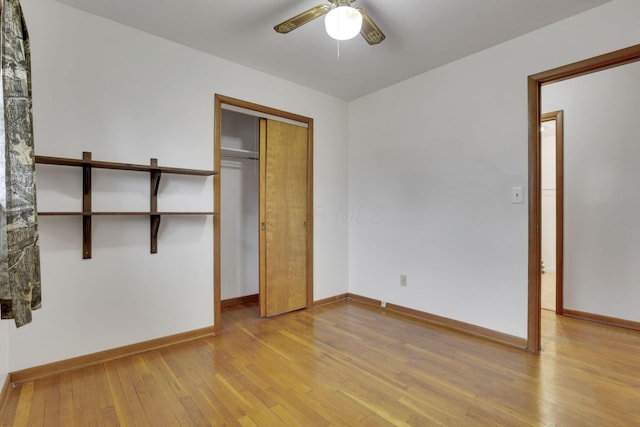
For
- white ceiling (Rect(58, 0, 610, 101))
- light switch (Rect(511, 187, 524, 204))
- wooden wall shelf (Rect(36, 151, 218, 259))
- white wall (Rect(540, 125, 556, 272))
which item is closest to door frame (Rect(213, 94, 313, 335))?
wooden wall shelf (Rect(36, 151, 218, 259))

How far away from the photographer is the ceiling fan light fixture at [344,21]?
167 cm

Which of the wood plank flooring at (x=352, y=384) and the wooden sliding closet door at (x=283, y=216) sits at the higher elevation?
the wooden sliding closet door at (x=283, y=216)

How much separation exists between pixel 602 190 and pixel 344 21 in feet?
10.0

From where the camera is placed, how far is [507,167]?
249 centimetres

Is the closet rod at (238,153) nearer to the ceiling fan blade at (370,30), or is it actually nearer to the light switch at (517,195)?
the ceiling fan blade at (370,30)

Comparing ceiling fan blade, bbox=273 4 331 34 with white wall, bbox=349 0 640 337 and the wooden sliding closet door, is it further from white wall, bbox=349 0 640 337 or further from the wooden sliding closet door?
white wall, bbox=349 0 640 337

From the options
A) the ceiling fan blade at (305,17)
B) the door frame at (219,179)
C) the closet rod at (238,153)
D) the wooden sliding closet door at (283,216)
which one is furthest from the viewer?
the closet rod at (238,153)

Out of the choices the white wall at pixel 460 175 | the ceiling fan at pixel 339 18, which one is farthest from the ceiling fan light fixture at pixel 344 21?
the white wall at pixel 460 175

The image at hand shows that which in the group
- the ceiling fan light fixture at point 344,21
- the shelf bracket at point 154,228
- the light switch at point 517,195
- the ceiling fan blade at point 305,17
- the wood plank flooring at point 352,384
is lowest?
the wood plank flooring at point 352,384

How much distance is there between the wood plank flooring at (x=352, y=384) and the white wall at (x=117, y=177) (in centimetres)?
29

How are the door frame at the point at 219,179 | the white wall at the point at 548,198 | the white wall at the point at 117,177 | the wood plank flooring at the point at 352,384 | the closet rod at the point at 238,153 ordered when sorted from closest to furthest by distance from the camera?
the wood plank flooring at the point at 352,384 → the white wall at the point at 117,177 → the door frame at the point at 219,179 → the closet rod at the point at 238,153 → the white wall at the point at 548,198

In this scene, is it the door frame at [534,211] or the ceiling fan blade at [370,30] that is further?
the door frame at [534,211]

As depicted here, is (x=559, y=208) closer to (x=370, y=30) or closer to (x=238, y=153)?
(x=370, y=30)

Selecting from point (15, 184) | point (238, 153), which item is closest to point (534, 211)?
point (238, 153)
